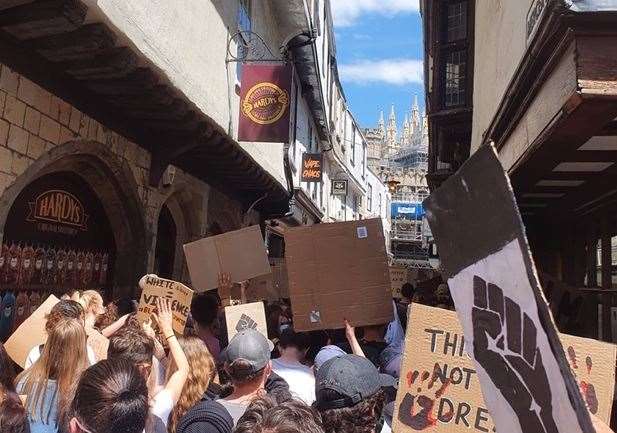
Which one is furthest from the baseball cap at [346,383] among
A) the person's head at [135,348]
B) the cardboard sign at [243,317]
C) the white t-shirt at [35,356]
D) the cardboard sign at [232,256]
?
the cardboard sign at [232,256]

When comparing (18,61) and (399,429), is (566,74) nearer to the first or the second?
(399,429)

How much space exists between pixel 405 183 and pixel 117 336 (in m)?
66.5

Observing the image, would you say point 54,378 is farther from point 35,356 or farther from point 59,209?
point 59,209

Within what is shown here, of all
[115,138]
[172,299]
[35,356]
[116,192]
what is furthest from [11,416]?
[116,192]

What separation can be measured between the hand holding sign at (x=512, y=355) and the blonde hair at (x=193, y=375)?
2.15 meters

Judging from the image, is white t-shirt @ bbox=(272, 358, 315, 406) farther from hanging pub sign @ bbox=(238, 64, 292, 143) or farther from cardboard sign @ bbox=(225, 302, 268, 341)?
hanging pub sign @ bbox=(238, 64, 292, 143)

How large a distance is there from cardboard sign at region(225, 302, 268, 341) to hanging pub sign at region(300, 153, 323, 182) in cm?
1487

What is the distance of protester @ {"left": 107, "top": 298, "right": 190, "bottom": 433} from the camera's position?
9.89 feet

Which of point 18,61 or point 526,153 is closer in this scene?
point 526,153

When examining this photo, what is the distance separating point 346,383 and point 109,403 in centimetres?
90

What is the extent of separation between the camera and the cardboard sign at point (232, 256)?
5816mm

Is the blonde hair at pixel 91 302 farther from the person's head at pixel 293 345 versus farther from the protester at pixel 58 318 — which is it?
the person's head at pixel 293 345

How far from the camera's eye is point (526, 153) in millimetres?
4316

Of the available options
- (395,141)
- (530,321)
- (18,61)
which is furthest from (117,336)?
(395,141)
